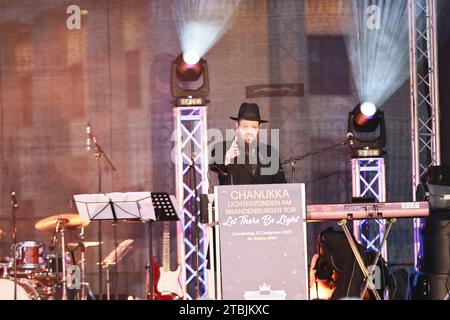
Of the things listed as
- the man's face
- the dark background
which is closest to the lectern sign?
the man's face

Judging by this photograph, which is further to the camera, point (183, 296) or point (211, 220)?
point (183, 296)

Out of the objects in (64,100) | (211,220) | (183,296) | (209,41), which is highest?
(209,41)

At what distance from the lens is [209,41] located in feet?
33.7

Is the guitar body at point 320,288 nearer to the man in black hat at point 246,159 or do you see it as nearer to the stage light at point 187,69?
the man in black hat at point 246,159

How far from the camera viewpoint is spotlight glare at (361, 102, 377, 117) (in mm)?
9578

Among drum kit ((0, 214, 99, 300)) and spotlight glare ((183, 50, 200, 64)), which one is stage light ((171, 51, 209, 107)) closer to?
spotlight glare ((183, 50, 200, 64))

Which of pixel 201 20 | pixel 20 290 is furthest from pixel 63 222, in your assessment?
pixel 201 20

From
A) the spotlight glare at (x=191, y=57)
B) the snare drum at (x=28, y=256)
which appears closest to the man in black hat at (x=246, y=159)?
the spotlight glare at (x=191, y=57)

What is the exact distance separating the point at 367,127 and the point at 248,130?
292cm

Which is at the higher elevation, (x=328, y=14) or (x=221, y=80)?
(x=328, y=14)

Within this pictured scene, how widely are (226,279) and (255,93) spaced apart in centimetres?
485

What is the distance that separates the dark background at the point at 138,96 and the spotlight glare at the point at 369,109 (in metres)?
0.70
